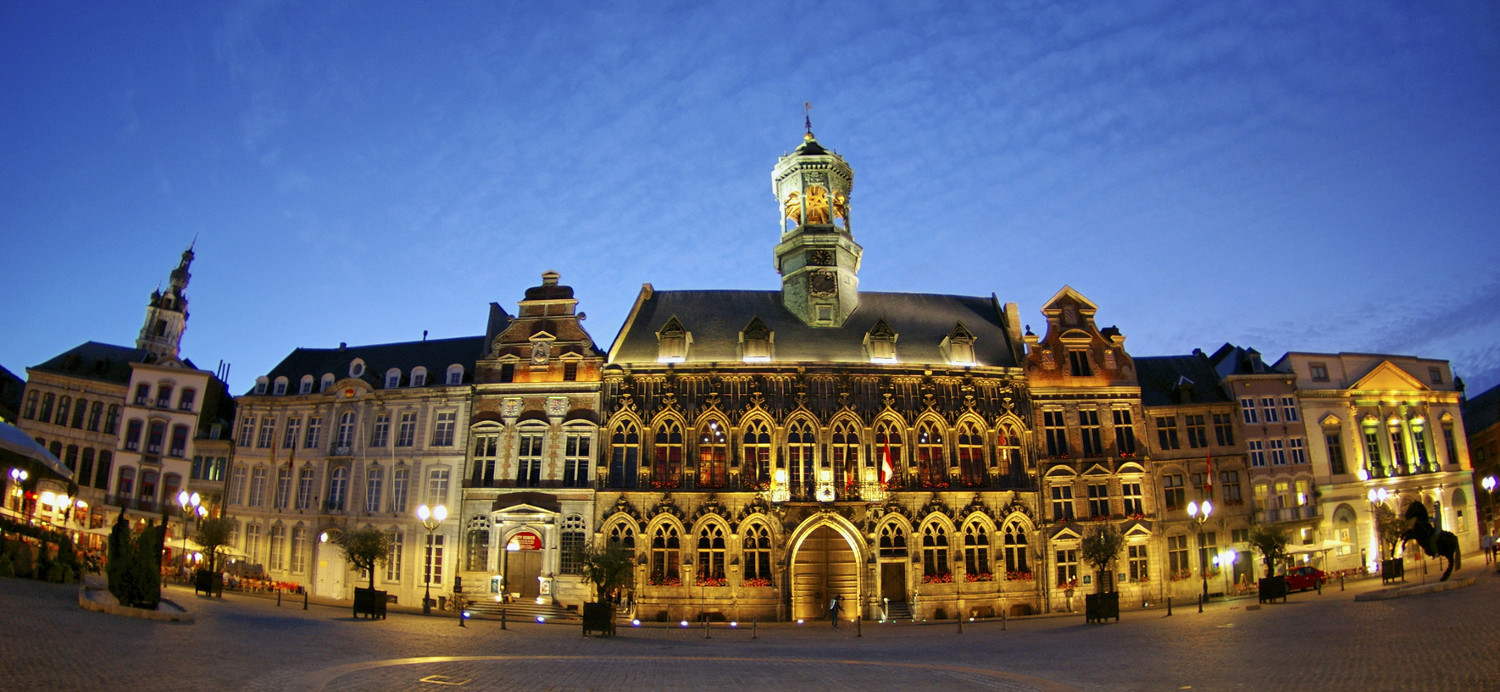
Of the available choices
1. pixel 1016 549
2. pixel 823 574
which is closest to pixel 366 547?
pixel 823 574

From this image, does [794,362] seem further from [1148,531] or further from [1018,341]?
[1148,531]

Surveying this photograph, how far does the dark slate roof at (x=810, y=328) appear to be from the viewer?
40500 millimetres

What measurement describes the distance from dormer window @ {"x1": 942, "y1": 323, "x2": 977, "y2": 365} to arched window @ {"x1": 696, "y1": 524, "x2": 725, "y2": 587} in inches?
570

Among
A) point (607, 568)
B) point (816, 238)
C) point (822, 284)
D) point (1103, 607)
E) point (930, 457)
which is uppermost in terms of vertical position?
point (816, 238)

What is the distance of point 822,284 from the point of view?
4306 centimetres

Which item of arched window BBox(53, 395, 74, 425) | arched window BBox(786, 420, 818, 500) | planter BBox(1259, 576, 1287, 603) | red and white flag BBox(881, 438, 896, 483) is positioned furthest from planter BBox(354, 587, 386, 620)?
arched window BBox(53, 395, 74, 425)

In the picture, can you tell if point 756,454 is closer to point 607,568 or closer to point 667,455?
point 667,455

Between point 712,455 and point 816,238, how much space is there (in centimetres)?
1332

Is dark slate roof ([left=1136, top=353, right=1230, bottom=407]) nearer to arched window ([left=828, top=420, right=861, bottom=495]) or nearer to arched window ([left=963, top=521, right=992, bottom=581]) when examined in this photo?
arched window ([left=963, top=521, right=992, bottom=581])

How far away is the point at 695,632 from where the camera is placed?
30609 millimetres

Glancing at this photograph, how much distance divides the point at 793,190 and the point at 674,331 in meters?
11.7

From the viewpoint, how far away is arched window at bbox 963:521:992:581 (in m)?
37.7

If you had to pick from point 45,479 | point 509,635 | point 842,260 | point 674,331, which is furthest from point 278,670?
point 45,479

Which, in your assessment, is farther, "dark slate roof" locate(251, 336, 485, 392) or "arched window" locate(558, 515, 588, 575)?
"dark slate roof" locate(251, 336, 485, 392)
